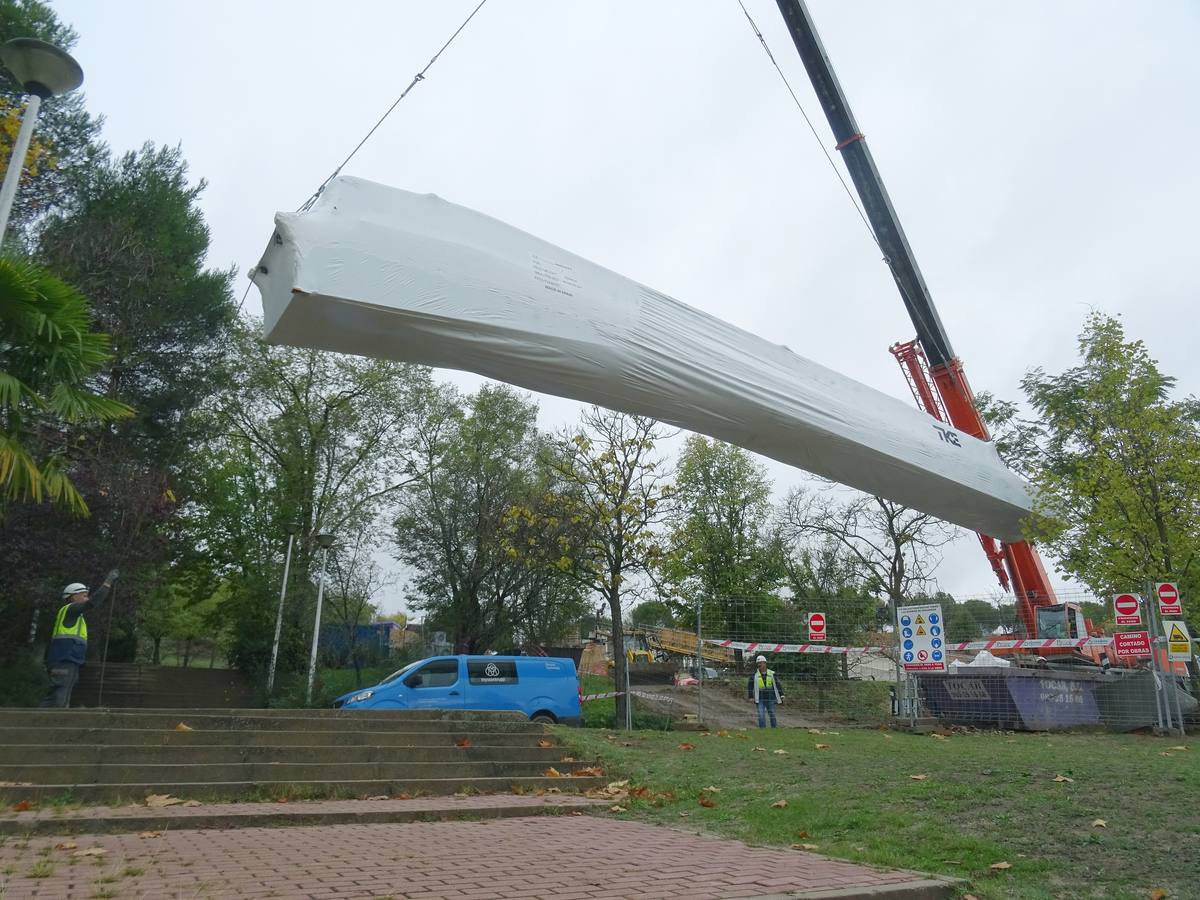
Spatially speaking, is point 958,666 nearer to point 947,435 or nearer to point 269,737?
point 947,435

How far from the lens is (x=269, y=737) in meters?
9.25

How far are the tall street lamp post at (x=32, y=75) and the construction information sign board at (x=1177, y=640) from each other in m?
16.3

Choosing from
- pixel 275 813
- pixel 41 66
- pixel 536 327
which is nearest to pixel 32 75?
pixel 41 66

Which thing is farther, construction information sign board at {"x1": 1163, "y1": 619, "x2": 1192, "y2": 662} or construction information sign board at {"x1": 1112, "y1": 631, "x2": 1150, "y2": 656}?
construction information sign board at {"x1": 1112, "y1": 631, "x2": 1150, "y2": 656}

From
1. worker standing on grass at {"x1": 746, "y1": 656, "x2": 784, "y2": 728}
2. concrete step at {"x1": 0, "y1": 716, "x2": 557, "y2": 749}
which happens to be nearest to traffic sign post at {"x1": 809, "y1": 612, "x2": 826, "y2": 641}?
worker standing on grass at {"x1": 746, "y1": 656, "x2": 784, "y2": 728}

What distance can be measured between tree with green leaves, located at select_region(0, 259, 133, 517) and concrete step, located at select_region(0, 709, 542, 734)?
2729 mm

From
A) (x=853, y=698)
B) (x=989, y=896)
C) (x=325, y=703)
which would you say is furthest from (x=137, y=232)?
(x=989, y=896)

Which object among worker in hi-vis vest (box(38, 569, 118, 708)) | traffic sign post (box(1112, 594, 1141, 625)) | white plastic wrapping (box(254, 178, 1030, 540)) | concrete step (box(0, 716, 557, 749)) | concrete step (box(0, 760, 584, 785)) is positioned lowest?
concrete step (box(0, 760, 584, 785))

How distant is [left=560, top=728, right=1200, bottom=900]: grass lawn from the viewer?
5195 mm

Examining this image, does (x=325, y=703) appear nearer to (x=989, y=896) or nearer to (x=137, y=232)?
(x=137, y=232)

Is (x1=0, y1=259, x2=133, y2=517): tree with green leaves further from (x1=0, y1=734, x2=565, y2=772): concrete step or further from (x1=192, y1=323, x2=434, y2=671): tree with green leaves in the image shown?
(x1=192, y1=323, x2=434, y2=671): tree with green leaves

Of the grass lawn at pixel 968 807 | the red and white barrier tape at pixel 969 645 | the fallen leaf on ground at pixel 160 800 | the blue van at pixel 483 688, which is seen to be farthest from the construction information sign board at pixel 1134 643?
the fallen leaf on ground at pixel 160 800

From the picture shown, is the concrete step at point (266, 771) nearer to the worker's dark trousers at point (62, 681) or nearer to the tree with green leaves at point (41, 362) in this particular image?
the tree with green leaves at point (41, 362)

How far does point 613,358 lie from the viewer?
4.91m
